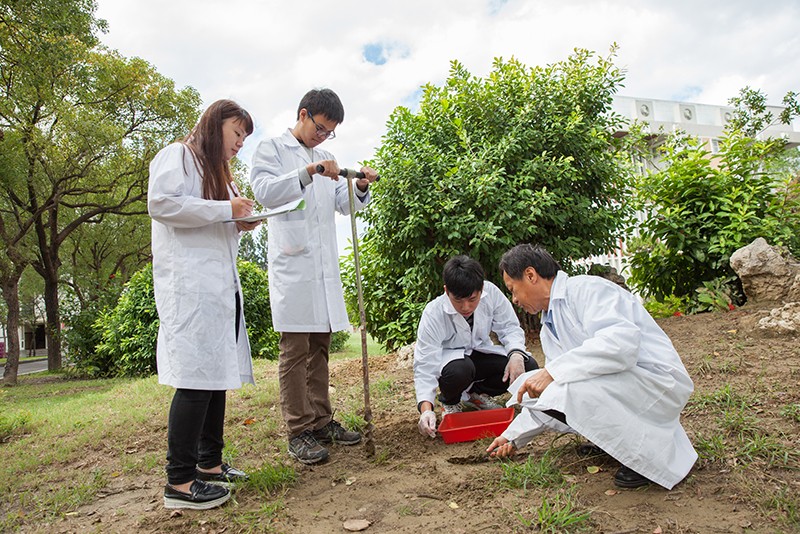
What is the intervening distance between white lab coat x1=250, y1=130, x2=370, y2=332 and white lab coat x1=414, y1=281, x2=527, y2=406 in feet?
1.79

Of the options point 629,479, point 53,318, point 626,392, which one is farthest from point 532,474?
point 53,318

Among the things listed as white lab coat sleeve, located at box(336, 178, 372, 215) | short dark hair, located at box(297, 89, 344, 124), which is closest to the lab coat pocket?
white lab coat sleeve, located at box(336, 178, 372, 215)

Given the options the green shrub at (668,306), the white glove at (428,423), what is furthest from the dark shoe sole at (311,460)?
the green shrub at (668,306)

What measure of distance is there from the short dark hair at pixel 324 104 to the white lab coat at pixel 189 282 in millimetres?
773

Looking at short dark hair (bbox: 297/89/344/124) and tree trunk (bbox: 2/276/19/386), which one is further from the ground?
short dark hair (bbox: 297/89/344/124)

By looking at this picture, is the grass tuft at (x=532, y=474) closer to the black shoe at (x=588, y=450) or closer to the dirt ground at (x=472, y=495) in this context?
the dirt ground at (x=472, y=495)

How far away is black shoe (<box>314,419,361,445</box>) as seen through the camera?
10.6 ft

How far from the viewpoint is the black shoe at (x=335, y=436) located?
323cm

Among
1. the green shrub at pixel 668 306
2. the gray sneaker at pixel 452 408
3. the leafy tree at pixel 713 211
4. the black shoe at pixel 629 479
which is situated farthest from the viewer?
the green shrub at pixel 668 306

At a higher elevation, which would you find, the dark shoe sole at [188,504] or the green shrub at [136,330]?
the green shrub at [136,330]

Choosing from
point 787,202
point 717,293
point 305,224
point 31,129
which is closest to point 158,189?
point 305,224

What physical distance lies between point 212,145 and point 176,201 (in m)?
0.36

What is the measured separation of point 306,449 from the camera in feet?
9.53

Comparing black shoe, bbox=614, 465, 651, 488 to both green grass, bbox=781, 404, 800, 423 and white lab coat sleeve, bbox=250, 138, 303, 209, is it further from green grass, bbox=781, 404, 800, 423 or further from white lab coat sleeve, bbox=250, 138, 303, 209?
white lab coat sleeve, bbox=250, 138, 303, 209
